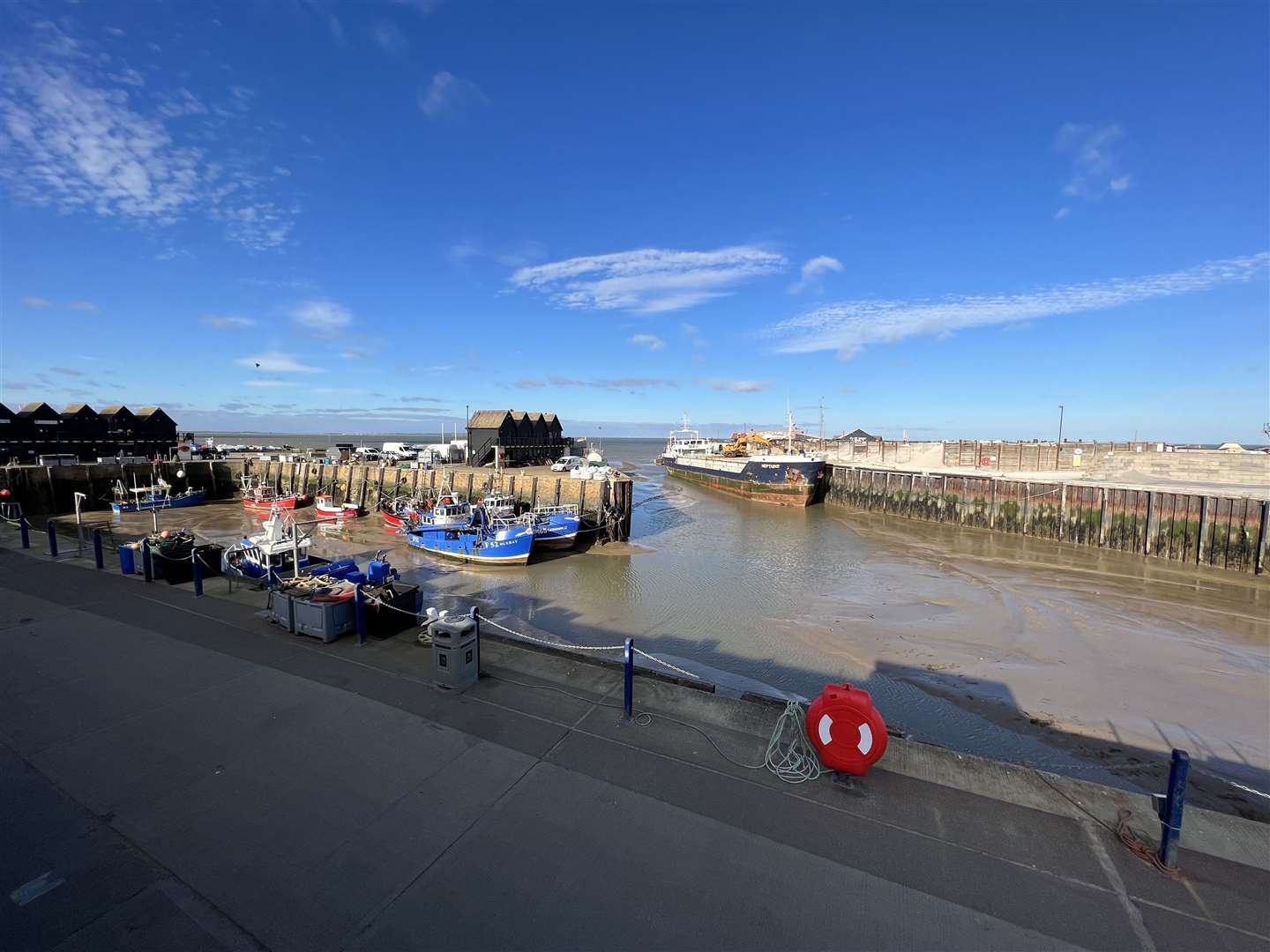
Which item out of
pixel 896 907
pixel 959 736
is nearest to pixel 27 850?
pixel 896 907

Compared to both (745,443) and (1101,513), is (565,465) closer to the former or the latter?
(745,443)

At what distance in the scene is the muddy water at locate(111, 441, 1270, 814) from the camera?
415 inches

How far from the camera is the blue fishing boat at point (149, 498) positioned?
34.1 meters

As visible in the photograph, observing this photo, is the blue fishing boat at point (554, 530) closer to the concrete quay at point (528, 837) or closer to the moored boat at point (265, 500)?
the concrete quay at point (528, 837)

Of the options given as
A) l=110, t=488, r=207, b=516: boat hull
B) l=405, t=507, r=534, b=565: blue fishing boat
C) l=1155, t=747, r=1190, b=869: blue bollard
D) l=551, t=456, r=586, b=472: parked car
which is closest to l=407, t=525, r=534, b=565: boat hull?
l=405, t=507, r=534, b=565: blue fishing boat

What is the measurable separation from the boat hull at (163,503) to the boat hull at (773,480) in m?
46.0

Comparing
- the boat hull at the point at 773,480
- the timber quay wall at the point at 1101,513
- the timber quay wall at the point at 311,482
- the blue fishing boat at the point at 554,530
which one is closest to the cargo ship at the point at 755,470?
the boat hull at the point at 773,480

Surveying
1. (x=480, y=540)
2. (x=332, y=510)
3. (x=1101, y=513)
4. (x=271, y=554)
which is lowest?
(x=332, y=510)

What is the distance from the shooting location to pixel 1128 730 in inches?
415

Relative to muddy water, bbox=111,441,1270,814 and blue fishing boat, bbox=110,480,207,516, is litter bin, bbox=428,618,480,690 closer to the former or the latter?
muddy water, bbox=111,441,1270,814

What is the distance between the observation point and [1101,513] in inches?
1188

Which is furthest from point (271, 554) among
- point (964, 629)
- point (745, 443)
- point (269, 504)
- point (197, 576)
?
point (745, 443)

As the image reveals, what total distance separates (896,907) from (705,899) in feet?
4.78

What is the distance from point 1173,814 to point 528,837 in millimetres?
5536
